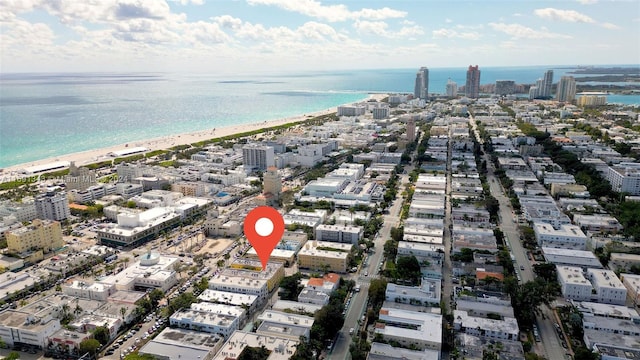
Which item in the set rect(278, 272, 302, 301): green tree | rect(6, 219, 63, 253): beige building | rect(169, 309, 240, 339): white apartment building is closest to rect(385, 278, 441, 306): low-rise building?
rect(278, 272, 302, 301): green tree

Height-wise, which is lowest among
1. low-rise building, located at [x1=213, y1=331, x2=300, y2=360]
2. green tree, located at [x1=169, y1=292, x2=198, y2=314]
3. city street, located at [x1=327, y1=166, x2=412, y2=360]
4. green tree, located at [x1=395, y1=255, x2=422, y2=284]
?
city street, located at [x1=327, y1=166, x2=412, y2=360]

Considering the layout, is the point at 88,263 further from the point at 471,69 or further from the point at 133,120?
the point at 471,69

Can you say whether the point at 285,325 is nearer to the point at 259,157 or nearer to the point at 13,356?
the point at 13,356

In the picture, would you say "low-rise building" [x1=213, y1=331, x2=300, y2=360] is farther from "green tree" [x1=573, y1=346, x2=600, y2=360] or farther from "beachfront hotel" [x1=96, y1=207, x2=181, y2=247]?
"beachfront hotel" [x1=96, y1=207, x2=181, y2=247]

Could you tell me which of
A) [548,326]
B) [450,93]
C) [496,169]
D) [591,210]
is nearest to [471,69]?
[450,93]

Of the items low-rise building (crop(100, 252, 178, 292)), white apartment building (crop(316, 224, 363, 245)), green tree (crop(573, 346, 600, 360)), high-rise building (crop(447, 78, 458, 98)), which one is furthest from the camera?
high-rise building (crop(447, 78, 458, 98))

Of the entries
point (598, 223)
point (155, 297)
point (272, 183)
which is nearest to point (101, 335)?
point (155, 297)
